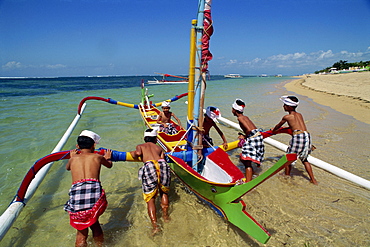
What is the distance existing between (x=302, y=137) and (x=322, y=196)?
98 centimetres

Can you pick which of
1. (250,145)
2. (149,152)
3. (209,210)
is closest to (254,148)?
(250,145)

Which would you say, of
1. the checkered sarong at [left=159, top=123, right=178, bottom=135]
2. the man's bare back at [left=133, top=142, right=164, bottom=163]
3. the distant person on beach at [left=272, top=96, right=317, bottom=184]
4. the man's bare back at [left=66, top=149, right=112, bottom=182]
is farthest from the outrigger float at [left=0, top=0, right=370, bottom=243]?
the checkered sarong at [left=159, top=123, right=178, bottom=135]

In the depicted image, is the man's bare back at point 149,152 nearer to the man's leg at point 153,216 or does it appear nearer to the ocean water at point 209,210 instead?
the man's leg at point 153,216

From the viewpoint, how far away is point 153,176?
2.84 m

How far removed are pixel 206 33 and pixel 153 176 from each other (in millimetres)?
2034

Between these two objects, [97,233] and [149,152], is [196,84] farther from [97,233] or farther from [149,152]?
[97,233]

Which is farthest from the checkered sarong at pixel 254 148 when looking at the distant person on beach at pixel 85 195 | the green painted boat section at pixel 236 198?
the distant person on beach at pixel 85 195

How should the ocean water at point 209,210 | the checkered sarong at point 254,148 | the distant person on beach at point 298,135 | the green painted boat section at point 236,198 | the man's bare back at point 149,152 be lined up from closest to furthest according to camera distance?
the green painted boat section at point 236,198 → the ocean water at point 209,210 → the man's bare back at point 149,152 → the checkered sarong at point 254,148 → the distant person on beach at point 298,135

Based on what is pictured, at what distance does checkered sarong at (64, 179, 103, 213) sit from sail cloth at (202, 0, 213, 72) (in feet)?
6.70

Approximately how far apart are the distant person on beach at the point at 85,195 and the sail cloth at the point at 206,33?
5.95 ft

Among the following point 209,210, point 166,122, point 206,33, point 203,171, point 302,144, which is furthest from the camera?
point 166,122

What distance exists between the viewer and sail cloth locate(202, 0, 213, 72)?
2761mm

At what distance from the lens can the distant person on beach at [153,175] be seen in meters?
2.84

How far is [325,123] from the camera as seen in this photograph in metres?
7.75
